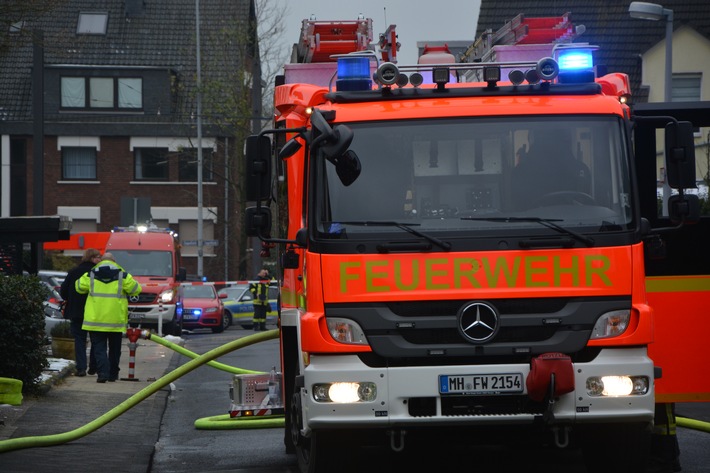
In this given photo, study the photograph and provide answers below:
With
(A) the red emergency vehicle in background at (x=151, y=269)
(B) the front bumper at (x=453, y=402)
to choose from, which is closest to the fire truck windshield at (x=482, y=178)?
(B) the front bumper at (x=453, y=402)

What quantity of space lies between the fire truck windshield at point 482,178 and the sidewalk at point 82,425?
134 inches

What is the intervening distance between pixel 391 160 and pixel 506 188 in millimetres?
759

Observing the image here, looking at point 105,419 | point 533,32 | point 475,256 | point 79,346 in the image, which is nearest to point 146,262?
point 79,346

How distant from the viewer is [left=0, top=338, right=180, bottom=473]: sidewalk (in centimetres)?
1077

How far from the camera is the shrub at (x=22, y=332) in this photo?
14469mm

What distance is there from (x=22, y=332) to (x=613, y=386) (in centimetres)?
856

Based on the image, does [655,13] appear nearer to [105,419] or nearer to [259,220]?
[105,419]

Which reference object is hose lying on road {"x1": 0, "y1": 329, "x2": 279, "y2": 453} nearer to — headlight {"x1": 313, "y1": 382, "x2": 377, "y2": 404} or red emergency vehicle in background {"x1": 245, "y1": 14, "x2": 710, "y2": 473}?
red emergency vehicle in background {"x1": 245, "y1": 14, "x2": 710, "y2": 473}

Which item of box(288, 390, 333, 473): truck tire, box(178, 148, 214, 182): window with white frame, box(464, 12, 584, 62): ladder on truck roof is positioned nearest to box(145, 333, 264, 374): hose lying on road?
box(288, 390, 333, 473): truck tire

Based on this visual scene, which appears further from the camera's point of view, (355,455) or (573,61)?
(573,61)

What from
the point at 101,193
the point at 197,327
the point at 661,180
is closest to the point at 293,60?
the point at 661,180

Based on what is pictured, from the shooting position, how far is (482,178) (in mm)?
8531

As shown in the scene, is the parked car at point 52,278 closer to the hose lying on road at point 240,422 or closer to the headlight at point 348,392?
the hose lying on road at point 240,422

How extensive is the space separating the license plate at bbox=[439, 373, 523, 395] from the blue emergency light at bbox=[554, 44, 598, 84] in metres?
2.08
